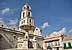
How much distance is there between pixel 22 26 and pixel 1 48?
22.7 metres

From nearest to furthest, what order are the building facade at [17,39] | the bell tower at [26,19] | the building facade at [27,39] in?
1. the building facade at [17,39]
2. the building facade at [27,39]
3. the bell tower at [26,19]

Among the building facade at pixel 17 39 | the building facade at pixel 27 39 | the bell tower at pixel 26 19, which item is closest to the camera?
the building facade at pixel 17 39

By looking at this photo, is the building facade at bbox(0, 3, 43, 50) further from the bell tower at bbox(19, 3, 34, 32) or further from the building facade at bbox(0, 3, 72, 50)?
the bell tower at bbox(19, 3, 34, 32)

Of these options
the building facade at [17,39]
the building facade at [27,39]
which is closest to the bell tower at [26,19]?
the building facade at [27,39]

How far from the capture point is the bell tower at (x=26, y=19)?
5866cm

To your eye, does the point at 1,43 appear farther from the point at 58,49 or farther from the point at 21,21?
the point at 21,21

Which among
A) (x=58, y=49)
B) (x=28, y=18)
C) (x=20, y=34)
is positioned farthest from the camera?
(x=28, y=18)

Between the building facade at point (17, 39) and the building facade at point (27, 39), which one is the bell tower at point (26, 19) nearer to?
the building facade at point (27, 39)

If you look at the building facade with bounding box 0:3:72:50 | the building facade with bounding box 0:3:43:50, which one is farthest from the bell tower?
the building facade with bounding box 0:3:43:50

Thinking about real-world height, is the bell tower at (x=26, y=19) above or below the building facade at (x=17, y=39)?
above

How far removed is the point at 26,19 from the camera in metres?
58.5

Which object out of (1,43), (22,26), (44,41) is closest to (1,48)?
(1,43)

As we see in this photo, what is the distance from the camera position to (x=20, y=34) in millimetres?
44250

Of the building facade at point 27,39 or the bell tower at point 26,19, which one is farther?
the bell tower at point 26,19
